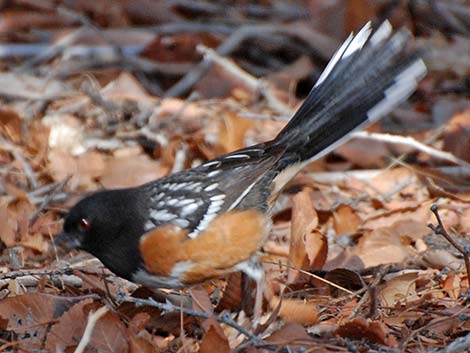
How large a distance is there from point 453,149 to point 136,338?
250cm

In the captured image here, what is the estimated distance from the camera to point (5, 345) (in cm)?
312

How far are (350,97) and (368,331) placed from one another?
118 centimetres

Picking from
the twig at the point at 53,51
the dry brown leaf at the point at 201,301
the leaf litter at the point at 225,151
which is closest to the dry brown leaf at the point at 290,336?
the leaf litter at the point at 225,151

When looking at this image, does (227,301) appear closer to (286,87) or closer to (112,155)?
(112,155)

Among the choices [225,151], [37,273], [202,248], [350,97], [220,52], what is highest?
[350,97]

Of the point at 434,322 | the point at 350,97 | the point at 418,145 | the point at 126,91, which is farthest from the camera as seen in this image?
the point at 126,91

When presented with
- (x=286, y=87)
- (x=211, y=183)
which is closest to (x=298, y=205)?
(x=211, y=183)

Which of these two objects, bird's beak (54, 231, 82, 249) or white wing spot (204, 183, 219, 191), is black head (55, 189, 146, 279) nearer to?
bird's beak (54, 231, 82, 249)

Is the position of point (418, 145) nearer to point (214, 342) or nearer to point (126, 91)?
point (126, 91)

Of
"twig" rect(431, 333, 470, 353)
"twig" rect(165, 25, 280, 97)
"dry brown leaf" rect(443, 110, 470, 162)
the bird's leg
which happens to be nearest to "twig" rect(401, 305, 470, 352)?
"twig" rect(431, 333, 470, 353)

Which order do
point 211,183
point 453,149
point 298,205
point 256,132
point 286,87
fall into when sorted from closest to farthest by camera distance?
point 211,183, point 298,205, point 453,149, point 256,132, point 286,87

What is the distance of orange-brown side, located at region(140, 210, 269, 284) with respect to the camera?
3447 millimetres

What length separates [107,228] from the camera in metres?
3.57

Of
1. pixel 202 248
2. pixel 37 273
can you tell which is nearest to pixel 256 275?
pixel 202 248
